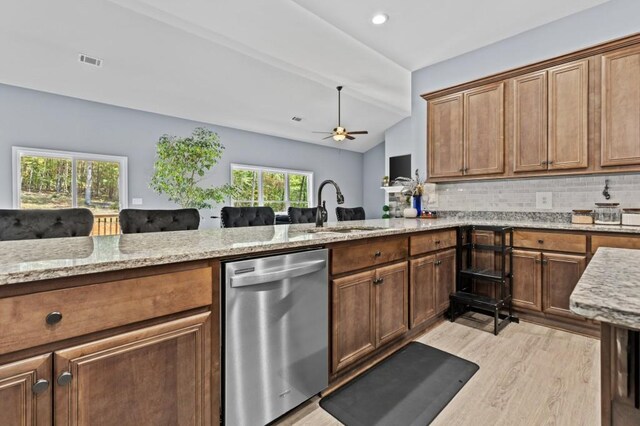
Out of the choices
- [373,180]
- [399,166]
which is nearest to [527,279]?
[399,166]

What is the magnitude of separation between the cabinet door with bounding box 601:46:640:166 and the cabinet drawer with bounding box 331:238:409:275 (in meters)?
2.02

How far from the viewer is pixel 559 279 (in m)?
2.57

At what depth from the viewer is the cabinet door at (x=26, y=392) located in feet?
2.72

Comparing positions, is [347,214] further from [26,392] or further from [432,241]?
[26,392]

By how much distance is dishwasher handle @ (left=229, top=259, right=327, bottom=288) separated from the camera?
50.3 inches

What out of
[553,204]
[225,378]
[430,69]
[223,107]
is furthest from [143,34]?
[553,204]

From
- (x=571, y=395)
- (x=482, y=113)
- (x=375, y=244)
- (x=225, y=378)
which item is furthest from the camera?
(x=482, y=113)

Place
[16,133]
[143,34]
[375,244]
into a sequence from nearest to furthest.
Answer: [375,244] < [143,34] < [16,133]

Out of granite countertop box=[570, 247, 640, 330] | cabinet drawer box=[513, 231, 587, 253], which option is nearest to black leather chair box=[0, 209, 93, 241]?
granite countertop box=[570, 247, 640, 330]

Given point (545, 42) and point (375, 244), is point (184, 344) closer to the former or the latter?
point (375, 244)

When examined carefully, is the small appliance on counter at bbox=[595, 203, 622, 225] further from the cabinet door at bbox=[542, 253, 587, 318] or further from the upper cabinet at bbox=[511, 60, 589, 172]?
the cabinet door at bbox=[542, 253, 587, 318]

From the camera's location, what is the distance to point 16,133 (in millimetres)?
4684

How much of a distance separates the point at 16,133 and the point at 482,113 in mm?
6449

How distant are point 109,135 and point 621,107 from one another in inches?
271
